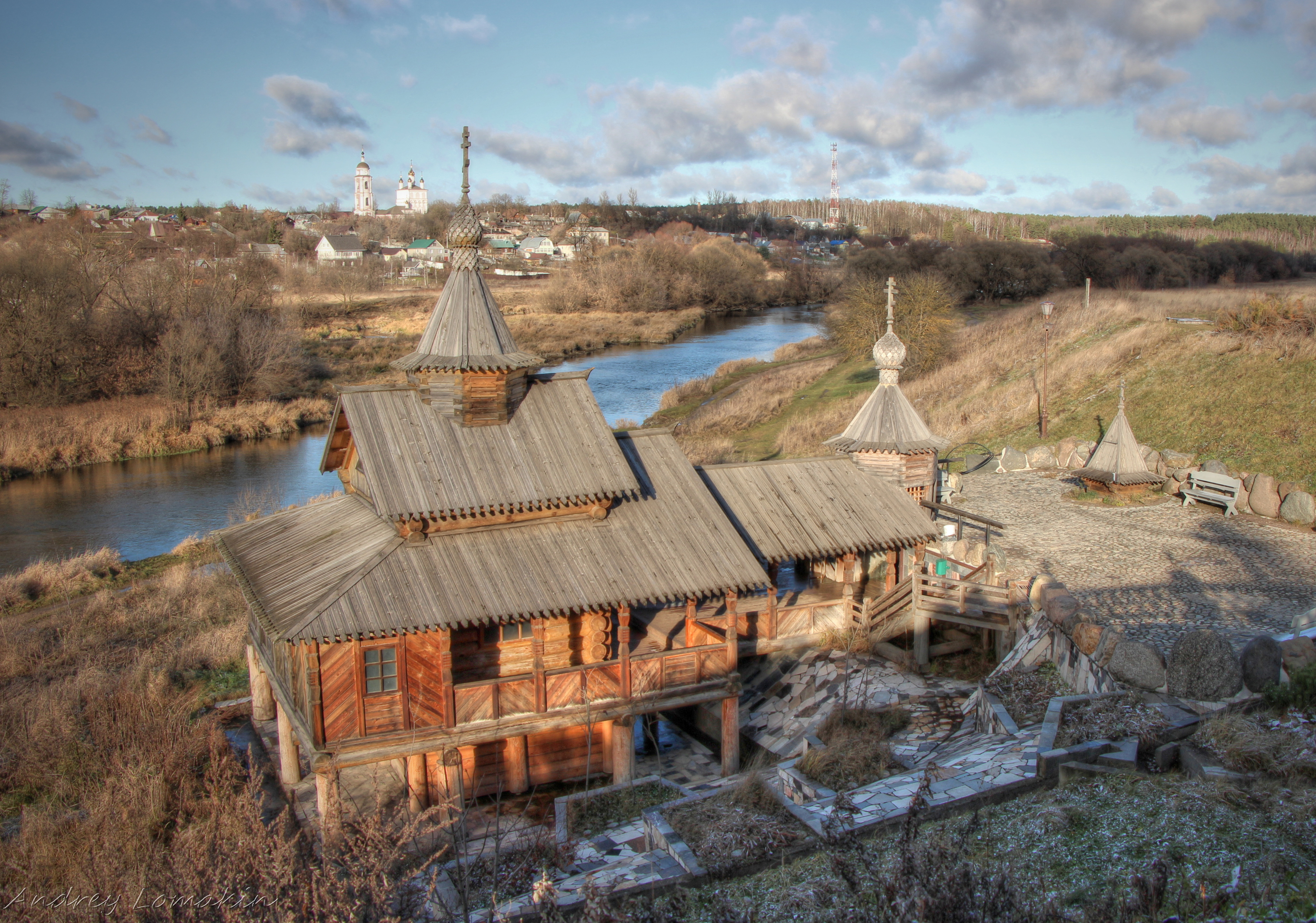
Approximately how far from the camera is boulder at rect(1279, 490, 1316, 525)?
16.9 metres

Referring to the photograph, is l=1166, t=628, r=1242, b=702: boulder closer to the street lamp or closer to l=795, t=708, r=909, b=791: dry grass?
l=795, t=708, r=909, b=791: dry grass

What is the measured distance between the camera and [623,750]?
11961mm

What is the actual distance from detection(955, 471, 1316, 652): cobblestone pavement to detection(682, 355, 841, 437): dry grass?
15147mm

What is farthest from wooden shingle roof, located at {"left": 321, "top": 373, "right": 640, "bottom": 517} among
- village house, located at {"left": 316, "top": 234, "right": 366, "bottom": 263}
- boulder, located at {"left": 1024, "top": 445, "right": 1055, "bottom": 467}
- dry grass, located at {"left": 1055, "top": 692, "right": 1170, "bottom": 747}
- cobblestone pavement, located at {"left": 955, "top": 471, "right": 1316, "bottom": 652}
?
village house, located at {"left": 316, "top": 234, "right": 366, "bottom": 263}

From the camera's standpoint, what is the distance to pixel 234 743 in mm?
14352

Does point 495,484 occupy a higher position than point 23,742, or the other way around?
point 495,484

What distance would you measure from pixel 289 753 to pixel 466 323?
21.1ft

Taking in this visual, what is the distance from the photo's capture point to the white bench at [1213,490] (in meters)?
18.1

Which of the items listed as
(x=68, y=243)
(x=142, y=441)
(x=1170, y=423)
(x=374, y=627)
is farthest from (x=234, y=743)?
(x=68, y=243)

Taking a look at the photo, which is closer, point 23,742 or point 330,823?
point 330,823

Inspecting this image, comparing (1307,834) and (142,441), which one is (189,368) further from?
(1307,834)

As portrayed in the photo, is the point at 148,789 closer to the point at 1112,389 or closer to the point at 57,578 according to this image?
the point at 57,578

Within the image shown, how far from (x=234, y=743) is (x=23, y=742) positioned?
287cm

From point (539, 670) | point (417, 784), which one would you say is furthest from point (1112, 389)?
point (417, 784)
